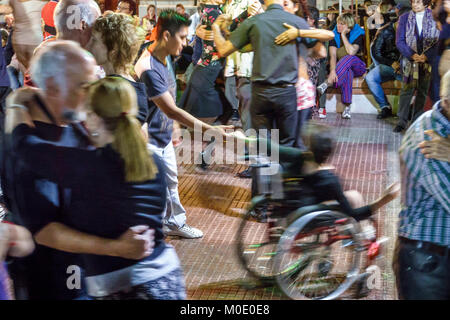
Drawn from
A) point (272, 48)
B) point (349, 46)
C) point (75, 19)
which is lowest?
point (349, 46)

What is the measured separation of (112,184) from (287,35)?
311cm

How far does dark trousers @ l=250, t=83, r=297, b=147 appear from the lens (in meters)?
4.97

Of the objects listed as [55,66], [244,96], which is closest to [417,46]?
[244,96]

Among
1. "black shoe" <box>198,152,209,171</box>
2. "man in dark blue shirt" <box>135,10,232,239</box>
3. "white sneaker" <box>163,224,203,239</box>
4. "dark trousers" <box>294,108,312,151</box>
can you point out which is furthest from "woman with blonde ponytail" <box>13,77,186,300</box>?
"black shoe" <box>198,152,209,171</box>

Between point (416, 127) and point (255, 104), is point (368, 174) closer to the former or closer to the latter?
point (255, 104)

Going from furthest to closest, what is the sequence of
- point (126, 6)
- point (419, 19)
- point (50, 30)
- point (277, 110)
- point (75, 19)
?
point (126, 6) → point (419, 19) → point (50, 30) → point (277, 110) → point (75, 19)

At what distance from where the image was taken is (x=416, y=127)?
258 cm

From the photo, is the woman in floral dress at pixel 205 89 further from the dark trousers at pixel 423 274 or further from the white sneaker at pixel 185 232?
the dark trousers at pixel 423 274

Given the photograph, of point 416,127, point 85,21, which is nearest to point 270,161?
point 416,127

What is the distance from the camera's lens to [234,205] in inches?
220

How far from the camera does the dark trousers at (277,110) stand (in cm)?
497

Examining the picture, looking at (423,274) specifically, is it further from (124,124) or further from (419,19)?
(419,19)

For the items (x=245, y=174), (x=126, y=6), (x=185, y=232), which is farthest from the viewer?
(x=126, y=6)

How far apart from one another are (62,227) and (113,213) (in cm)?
19
